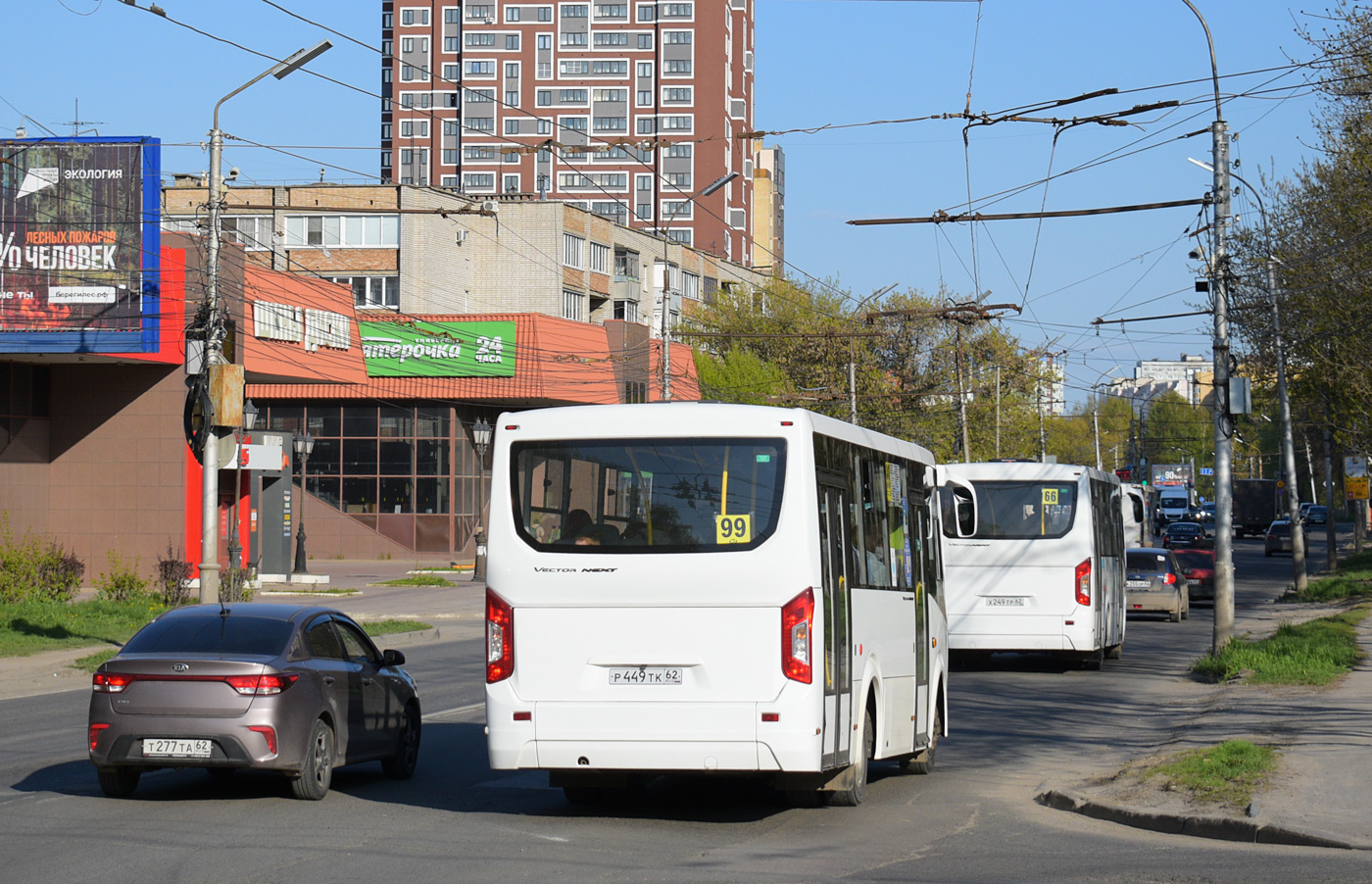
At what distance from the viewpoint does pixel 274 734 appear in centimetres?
1024

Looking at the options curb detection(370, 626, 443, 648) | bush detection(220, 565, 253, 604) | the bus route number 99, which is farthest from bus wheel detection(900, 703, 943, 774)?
bush detection(220, 565, 253, 604)

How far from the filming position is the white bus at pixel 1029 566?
21.5 metres

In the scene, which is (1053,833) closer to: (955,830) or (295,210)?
(955,830)

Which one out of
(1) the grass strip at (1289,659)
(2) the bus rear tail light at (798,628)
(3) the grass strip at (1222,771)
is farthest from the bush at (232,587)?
(2) the bus rear tail light at (798,628)

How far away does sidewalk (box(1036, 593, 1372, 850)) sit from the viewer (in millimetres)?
9094

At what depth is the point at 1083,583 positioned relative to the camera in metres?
21.4

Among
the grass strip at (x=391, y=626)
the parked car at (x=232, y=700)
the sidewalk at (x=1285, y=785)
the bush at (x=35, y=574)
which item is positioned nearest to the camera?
the sidewalk at (x=1285, y=785)

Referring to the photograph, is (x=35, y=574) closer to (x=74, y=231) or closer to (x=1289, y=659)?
(x=74, y=231)

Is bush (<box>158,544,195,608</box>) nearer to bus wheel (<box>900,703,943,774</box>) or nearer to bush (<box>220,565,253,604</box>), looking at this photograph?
bush (<box>220,565,253,604</box>)

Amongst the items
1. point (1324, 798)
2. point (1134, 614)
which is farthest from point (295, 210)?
point (1324, 798)

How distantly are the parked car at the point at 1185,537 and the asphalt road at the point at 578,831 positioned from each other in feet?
169

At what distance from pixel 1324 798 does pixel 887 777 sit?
362 centimetres

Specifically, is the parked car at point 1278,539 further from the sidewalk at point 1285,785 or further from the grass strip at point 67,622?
the sidewalk at point 1285,785

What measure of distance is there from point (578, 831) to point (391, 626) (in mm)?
19750
